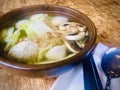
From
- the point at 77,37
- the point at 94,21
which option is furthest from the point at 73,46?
the point at 94,21

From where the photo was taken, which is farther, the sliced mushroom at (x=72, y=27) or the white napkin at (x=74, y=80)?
the sliced mushroom at (x=72, y=27)

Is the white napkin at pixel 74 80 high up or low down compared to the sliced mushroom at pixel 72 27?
down

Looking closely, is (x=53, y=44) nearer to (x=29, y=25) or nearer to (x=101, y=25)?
(x=29, y=25)

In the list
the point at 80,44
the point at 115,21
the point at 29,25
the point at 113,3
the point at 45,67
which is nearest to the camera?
the point at 45,67

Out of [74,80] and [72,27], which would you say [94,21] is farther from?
[74,80]

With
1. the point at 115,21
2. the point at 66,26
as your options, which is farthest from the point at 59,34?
the point at 115,21

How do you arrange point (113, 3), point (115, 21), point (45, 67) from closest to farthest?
point (45, 67)
point (115, 21)
point (113, 3)

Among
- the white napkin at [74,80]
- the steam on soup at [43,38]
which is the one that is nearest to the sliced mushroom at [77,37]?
the steam on soup at [43,38]

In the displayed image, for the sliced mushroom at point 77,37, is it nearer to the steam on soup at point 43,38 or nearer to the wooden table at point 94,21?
the steam on soup at point 43,38
